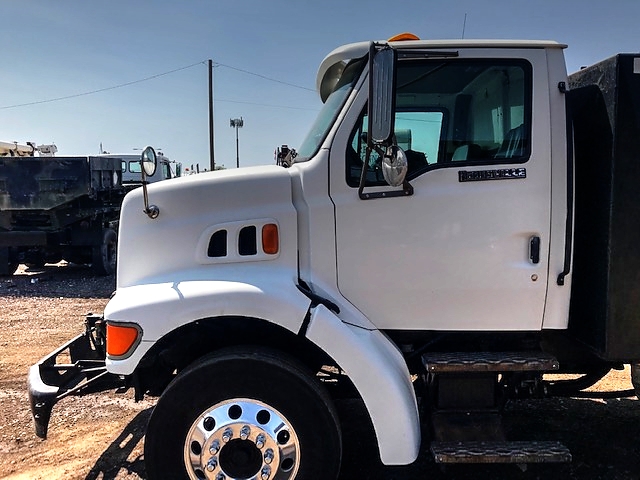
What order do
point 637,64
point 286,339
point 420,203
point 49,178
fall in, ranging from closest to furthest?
point 637,64, point 420,203, point 286,339, point 49,178

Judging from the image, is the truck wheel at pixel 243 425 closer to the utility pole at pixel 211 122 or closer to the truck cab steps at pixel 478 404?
the truck cab steps at pixel 478 404

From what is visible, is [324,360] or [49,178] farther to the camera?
[49,178]

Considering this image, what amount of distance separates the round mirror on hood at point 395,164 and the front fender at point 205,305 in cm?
73

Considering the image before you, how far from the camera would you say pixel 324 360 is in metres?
3.04

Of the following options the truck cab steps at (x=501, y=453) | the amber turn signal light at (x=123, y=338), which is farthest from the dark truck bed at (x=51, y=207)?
the truck cab steps at (x=501, y=453)

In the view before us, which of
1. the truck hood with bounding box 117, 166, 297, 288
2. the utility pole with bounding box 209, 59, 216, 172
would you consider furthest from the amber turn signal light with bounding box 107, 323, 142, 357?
the utility pole with bounding box 209, 59, 216, 172

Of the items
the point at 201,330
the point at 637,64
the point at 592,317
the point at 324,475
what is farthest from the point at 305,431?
the point at 637,64

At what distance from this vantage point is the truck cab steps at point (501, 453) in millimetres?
2611

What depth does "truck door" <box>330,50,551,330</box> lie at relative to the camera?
2.71 metres

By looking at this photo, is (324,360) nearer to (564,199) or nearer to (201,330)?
(201,330)

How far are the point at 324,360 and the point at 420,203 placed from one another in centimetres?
106

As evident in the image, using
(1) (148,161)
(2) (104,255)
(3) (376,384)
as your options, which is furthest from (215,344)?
(2) (104,255)

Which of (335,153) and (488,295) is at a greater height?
(335,153)

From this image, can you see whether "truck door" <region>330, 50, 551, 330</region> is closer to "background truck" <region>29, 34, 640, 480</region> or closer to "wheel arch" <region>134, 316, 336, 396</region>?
"background truck" <region>29, 34, 640, 480</region>
